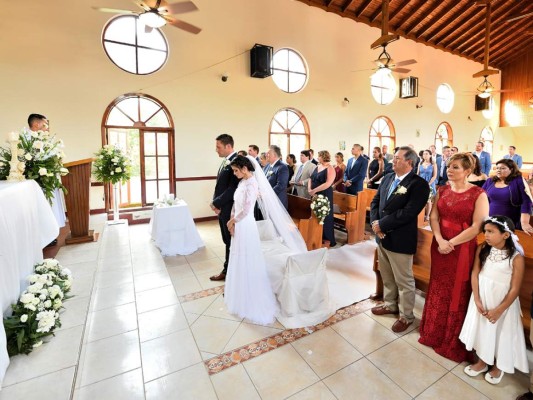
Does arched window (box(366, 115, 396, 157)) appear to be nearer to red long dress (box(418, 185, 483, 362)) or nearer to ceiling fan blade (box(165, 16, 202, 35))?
ceiling fan blade (box(165, 16, 202, 35))

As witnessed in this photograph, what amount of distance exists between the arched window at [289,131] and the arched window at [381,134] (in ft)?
7.63

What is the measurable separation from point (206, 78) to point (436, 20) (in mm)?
7151

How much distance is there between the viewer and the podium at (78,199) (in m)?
3.50

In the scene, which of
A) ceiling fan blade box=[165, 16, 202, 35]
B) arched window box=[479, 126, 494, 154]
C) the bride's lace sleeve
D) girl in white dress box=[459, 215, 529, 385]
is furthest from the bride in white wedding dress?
arched window box=[479, 126, 494, 154]

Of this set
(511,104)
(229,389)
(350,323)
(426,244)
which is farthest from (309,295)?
(511,104)

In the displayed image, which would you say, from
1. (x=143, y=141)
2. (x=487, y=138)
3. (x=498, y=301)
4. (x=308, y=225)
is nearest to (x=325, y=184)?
(x=308, y=225)

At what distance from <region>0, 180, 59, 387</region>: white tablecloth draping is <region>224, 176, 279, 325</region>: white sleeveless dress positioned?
4.89ft

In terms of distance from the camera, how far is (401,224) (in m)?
2.35

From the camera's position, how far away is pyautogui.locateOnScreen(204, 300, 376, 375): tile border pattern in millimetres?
2086

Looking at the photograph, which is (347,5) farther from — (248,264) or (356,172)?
(248,264)

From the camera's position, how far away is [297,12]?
6992mm

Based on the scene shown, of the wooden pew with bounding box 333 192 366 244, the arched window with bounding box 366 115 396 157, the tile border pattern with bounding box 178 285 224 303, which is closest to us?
the tile border pattern with bounding box 178 285 224 303

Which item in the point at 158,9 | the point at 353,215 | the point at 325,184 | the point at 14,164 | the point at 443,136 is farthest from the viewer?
the point at 443,136

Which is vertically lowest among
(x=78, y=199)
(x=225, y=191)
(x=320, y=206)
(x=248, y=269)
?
(x=248, y=269)
